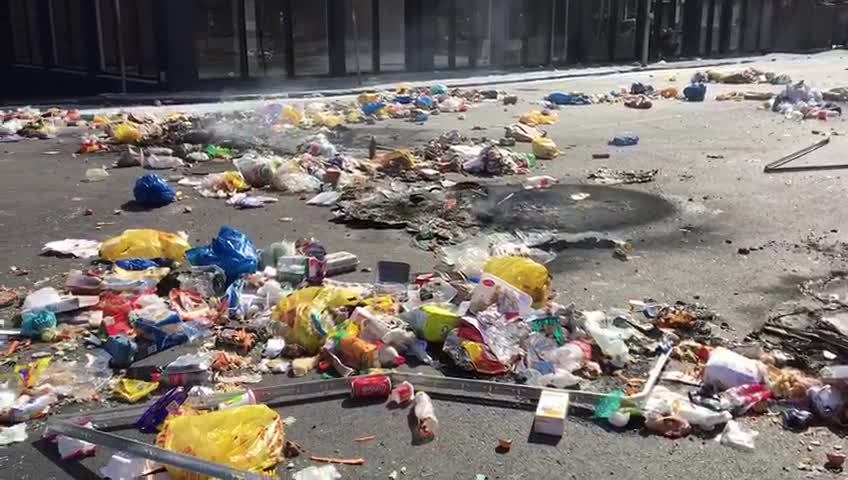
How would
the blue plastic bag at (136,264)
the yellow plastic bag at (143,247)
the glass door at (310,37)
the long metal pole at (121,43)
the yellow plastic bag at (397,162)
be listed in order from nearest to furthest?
the blue plastic bag at (136,264), the yellow plastic bag at (143,247), the yellow plastic bag at (397,162), the long metal pole at (121,43), the glass door at (310,37)

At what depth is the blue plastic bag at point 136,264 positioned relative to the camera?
5363 mm

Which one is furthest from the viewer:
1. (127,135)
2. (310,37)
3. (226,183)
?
(310,37)

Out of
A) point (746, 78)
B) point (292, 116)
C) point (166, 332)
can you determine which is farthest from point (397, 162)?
point (746, 78)

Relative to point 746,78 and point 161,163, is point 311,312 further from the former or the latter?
point 746,78

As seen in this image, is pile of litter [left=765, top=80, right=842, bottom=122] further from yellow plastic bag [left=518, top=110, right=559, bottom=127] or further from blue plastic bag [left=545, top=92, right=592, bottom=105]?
yellow plastic bag [left=518, top=110, right=559, bottom=127]

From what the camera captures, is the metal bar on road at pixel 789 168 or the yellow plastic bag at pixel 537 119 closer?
the metal bar on road at pixel 789 168

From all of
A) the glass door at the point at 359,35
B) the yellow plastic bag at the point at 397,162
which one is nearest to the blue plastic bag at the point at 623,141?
the yellow plastic bag at the point at 397,162

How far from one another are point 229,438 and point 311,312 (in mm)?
1314

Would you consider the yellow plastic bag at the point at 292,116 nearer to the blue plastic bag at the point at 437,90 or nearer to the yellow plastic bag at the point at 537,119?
the yellow plastic bag at the point at 537,119

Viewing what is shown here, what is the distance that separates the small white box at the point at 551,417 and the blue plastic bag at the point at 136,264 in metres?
3.08

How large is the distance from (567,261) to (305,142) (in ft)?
17.5

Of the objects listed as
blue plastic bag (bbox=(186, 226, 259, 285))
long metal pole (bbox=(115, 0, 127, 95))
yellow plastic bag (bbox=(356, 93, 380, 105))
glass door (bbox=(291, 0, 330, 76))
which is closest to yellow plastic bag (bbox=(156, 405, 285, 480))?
blue plastic bag (bbox=(186, 226, 259, 285))

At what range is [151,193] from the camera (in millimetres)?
7473

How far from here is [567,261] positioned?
5711 mm
